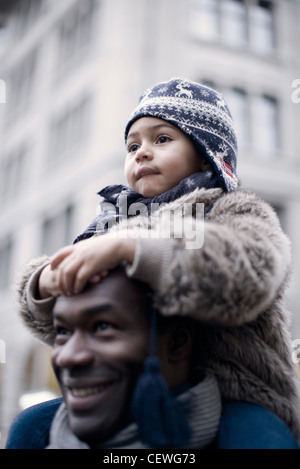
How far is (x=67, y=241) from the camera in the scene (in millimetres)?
11695

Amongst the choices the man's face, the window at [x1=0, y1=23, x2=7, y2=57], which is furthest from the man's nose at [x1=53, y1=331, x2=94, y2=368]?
the window at [x1=0, y1=23, x2=7, y2=57]

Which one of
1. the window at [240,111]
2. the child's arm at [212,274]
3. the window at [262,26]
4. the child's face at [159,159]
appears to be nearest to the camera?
the child's arm at [212,274]

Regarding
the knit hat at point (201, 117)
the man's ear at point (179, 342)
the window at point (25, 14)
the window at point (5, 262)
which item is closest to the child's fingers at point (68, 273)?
the man's ear at point (179, 342)

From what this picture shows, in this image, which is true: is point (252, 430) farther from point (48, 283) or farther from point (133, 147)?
point (133, 147)

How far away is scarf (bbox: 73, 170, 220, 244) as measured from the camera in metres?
1.55

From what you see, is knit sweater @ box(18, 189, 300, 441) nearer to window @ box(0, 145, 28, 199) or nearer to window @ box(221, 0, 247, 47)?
window @ box(221, 0, 247, 47)

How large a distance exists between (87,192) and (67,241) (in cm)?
129

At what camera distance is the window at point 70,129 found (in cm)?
1257

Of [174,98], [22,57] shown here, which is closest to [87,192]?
[22,57]

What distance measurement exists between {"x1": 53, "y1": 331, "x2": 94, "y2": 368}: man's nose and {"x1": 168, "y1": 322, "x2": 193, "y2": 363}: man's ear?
0.71 feet

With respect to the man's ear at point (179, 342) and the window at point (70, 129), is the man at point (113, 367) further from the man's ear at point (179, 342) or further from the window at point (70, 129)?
the window at point (70, 129)

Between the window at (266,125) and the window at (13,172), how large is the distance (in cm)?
701

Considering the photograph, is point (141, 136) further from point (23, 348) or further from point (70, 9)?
point (70, 9)

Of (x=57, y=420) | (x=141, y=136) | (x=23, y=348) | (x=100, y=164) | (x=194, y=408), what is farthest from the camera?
(x=23, y=348)
